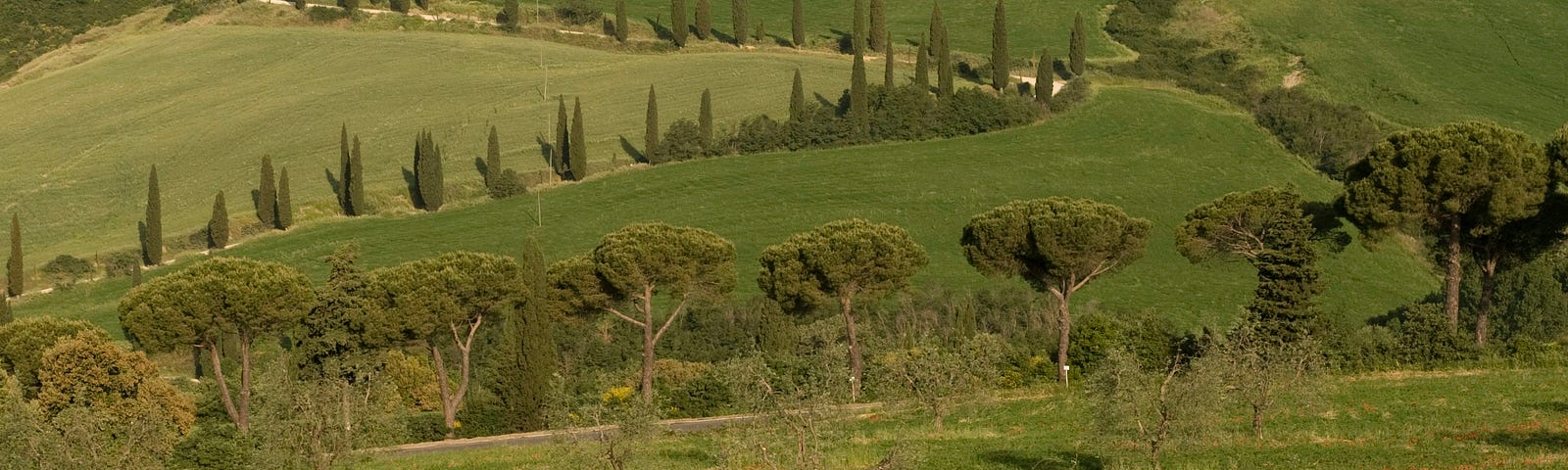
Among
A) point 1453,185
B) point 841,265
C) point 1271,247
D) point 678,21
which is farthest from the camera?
point 678,21

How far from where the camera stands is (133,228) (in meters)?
131

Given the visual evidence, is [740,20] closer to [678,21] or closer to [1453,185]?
[678,21]

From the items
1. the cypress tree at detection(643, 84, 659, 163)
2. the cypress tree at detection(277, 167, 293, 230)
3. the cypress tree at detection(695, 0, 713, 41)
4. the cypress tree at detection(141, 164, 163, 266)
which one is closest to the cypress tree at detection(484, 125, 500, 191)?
the cypress tree at detection(643, 84, 659, 163)

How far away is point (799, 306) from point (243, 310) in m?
22.1

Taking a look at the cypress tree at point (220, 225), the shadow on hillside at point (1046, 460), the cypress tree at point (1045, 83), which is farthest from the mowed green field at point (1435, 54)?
the shadow on hillside at point (1046, 460)

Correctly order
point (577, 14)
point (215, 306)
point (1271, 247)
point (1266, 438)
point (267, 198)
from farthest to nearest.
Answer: point (577, 14) → point (267, 198) → point (215, 306) → point (1271, 247) → point (1266, 438)

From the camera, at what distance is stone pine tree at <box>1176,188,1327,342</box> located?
216 feet

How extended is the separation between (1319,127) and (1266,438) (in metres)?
101

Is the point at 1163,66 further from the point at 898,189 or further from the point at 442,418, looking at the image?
the point at 442,418

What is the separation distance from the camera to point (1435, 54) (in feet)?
520

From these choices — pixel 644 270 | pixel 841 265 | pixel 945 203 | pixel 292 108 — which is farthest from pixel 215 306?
pixel 292 108

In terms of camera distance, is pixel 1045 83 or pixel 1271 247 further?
pixel 1045 83

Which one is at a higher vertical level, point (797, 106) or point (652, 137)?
point (797, 106)

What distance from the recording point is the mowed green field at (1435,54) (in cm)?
14550
